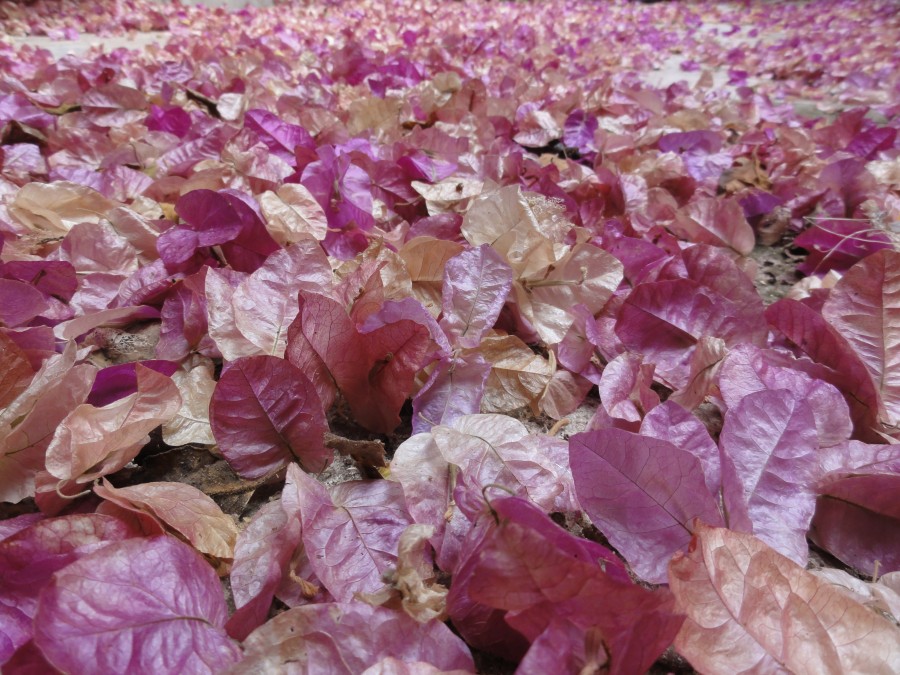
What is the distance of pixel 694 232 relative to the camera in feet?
2.56

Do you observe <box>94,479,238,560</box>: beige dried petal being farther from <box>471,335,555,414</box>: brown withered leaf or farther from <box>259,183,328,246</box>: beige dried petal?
<box>259,183,328,246</box>: beige dried petal

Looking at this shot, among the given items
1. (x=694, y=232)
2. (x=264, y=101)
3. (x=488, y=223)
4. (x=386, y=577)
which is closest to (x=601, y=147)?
(x=694, y=232)

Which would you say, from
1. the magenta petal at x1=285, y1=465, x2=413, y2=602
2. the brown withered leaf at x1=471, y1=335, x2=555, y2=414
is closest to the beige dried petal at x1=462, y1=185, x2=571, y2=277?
the brown withered leaf at x1=471, y1=335, x2=555, y2=414

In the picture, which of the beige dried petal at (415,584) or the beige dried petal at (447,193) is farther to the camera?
the beige dried petal at (447,193)

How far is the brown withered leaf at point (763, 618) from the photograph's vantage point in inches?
11.2

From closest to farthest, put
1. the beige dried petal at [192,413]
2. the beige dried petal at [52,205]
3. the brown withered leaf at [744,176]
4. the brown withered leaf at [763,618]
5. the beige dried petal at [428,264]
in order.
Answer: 1. the brown withered leaf at [763,618]
2. the beige dried petal at [192,413]
3. the beige dried petal at [428,264]
4. the beige dried petal at [52,205]
5. the brown withered leaf at [744,176]

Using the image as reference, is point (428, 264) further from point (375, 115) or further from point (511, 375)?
point (375, 115)

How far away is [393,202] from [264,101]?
0.61 meters

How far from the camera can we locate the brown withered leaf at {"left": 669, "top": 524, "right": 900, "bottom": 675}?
285 mm

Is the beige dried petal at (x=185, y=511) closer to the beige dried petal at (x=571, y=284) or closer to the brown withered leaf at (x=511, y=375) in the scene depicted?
the brown withered leaf at (x=511, y=375)

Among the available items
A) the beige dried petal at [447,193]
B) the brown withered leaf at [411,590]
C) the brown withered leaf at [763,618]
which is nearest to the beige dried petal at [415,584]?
the brown withered leaf at [411,590]

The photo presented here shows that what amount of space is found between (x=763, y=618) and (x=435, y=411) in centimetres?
26

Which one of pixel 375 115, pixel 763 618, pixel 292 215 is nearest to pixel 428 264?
pixel 292 215

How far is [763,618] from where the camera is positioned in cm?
30
